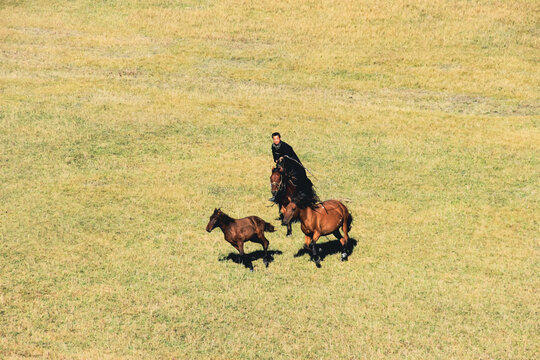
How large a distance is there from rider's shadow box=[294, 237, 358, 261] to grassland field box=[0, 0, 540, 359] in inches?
10.3

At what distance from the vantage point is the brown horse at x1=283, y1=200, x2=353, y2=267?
16.7 metres

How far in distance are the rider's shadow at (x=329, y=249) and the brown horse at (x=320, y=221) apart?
64cm

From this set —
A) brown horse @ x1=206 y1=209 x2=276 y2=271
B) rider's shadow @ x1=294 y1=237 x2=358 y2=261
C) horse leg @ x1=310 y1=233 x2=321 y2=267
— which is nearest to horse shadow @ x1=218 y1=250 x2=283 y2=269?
rider's shadow @ x1=294 y1=237 x2=358 y2=261

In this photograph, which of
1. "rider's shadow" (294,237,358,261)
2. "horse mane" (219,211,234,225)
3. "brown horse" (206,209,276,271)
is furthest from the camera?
"rider's shadow" (294,237,358,261)

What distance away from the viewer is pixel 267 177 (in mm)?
25328

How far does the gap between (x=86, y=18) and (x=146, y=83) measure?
18.3 m

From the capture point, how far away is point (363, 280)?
16.9 metres

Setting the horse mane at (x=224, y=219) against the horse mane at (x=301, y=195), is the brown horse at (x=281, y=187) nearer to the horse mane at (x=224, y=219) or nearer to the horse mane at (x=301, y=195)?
the horse mane at (x=301, y=195)

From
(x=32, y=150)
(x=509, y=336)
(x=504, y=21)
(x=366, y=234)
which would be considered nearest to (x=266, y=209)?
(x=366, y=234)

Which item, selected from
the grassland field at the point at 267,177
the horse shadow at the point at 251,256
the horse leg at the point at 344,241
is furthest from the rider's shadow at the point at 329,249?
the horse shadow at the point at 251,256

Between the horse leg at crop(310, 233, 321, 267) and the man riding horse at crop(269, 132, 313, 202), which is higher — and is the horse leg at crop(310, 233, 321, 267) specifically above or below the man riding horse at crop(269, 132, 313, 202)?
below

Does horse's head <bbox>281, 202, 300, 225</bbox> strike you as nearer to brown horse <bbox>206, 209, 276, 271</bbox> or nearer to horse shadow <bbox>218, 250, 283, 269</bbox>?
brown horse <bbox>206, 209, 276, 271</bbox>

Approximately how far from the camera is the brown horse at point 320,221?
16.7m

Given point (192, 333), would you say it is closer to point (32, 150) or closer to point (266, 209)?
point (266, 209)
